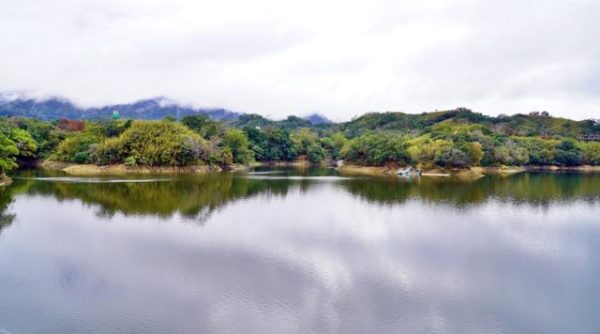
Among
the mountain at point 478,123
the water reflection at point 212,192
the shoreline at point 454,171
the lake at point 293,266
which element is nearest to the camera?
the lake at point 293,266

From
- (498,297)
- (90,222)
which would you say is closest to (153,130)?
(90,222)

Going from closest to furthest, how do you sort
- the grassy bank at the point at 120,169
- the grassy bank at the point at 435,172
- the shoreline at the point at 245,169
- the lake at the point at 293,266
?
1. the lake at the point at 293,266
2. the grassy bank at the point at 120,169
3. the shoreline at the point at 245,169
4. the grassy bank at the point at 435,172

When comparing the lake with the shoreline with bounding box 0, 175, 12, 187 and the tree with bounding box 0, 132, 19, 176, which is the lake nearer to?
the tree with bounding box 0, 132, 19, 176

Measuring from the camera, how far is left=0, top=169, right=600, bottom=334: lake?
1272 centimetres

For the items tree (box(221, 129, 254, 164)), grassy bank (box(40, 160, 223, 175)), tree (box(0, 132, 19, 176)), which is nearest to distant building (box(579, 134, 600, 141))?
tree (box(221, 129, 254, 164))

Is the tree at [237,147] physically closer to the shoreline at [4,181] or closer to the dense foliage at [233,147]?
the dense foliage at [233,147]

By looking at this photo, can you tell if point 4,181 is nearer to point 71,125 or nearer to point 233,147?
point 233,147

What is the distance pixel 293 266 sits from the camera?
1705cm

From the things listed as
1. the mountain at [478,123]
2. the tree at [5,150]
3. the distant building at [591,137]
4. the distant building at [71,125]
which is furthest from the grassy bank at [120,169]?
the distant building at [591,137]

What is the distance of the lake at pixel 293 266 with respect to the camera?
12.7 m

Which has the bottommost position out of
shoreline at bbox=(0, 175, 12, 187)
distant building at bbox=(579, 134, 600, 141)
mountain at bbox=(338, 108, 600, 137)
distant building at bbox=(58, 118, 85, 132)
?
shoreline at bbox=(0, 175, 12, 187)

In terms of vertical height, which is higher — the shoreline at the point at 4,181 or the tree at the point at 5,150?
the tree at the point at 5,150

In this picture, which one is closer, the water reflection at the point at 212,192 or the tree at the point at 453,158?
the water reflection at the point at 212,192

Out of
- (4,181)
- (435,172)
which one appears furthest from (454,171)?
(4,181)
